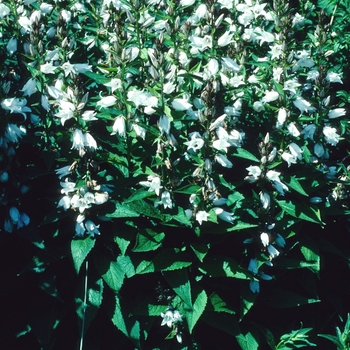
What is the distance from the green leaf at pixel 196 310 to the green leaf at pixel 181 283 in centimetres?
8

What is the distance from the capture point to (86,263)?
125 inches

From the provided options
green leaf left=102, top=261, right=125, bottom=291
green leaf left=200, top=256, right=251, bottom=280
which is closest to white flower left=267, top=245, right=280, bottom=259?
green leaf left=200, top=256, right=251, bottom=280

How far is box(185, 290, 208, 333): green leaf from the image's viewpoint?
306cm

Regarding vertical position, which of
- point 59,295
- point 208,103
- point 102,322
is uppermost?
point 208,103

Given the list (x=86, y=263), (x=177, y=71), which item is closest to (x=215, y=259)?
(x=86, y=263)

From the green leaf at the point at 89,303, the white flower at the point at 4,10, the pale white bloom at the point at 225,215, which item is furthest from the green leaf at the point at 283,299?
the white flower at the point at 4,10

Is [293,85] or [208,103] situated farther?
[293,85]

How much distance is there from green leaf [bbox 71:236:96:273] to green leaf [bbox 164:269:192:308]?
54cm

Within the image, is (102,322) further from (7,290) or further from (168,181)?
(168,181)

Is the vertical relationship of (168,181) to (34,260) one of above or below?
above

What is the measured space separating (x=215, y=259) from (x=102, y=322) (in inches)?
37.6

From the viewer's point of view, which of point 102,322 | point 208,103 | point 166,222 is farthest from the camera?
point 102,322

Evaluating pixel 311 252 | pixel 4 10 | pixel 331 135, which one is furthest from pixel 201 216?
pixel 4 10

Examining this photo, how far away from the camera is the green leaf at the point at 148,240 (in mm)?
2992
